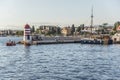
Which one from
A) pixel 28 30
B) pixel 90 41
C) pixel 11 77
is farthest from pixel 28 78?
pixel 90 41

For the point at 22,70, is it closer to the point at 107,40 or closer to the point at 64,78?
the point at 64,78

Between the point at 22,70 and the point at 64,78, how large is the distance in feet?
26.4

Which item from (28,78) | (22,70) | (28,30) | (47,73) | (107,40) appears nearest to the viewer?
(28,78)

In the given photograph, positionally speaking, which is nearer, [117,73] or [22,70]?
[117,73]

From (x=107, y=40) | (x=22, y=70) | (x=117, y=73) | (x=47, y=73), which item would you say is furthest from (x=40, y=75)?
(x=107, y=40)

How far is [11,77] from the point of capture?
36.0m

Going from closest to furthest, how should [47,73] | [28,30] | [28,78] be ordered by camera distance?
1. [28,78]
2. [47,73]
3. [28,30]

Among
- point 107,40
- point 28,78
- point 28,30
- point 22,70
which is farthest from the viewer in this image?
point 107,40

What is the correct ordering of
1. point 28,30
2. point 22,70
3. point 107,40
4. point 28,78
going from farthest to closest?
point 107,40 → point 28,30 → point 22,70 → point 28,78

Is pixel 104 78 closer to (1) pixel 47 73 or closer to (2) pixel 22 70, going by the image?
(1) pixel 47 73

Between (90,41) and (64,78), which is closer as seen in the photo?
(64,78)

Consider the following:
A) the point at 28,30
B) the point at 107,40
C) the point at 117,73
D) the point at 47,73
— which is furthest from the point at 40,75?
the point at 107,40

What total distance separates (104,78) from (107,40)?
9266 cm

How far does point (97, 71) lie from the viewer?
40.5m
